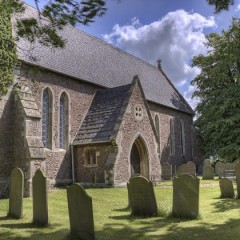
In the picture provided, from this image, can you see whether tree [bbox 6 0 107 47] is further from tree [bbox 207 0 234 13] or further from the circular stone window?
the circular stone window

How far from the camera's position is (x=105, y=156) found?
1825 cm

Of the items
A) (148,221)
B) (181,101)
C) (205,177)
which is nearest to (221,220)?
(148,221)

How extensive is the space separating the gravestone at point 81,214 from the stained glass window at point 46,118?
1146cm

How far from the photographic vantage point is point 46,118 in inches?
729

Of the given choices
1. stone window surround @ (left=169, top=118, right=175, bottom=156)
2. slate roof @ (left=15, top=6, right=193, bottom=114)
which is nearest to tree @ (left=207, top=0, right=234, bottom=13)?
slate roof @ (left=15, top=6, right=193, bottom=114)

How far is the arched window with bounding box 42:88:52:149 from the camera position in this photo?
18.3 m

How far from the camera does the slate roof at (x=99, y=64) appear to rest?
19.2m

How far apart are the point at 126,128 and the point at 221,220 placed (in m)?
10.2

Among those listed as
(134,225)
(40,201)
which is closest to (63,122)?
(40,201)

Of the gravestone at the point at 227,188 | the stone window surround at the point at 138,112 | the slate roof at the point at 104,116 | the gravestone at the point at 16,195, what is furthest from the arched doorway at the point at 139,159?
the gravestone at the point at 16,195

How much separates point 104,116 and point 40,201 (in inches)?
448

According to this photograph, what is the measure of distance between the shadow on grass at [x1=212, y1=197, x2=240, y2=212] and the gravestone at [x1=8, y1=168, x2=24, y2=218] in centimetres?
578

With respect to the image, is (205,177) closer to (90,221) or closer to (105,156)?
(105,156)

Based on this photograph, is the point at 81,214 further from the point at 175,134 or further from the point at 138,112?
the point at 175,134
